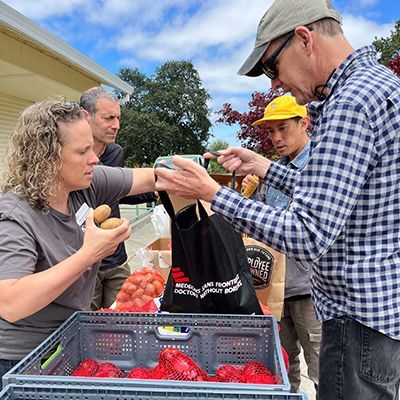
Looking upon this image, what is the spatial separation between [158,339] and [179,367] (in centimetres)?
25

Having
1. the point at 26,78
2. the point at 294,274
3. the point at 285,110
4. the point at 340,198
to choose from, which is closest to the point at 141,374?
the point at 340,198

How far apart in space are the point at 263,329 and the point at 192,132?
36.2 metres

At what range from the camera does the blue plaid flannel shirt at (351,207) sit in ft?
4.08

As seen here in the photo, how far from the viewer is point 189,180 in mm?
1479

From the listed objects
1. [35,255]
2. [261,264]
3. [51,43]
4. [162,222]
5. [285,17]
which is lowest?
[261,264]

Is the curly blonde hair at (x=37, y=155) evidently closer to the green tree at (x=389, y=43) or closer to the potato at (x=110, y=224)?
the potato at (x=110, y=224)

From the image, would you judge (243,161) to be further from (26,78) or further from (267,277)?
(26,78)

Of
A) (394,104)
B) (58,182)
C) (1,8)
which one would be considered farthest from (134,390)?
(1,8)

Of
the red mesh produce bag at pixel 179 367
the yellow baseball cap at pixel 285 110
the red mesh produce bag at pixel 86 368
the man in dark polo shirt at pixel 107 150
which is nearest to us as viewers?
the red mesh produce bag at pixel 179 367

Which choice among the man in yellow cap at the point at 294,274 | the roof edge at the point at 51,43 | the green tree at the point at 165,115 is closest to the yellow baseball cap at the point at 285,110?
the man in yellow cap at the point at 294,274

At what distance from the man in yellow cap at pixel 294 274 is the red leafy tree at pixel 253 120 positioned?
469cm

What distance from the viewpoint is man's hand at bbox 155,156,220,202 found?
1.46 meters

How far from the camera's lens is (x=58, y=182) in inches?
69.5

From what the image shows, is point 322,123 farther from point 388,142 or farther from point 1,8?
point 1,8
